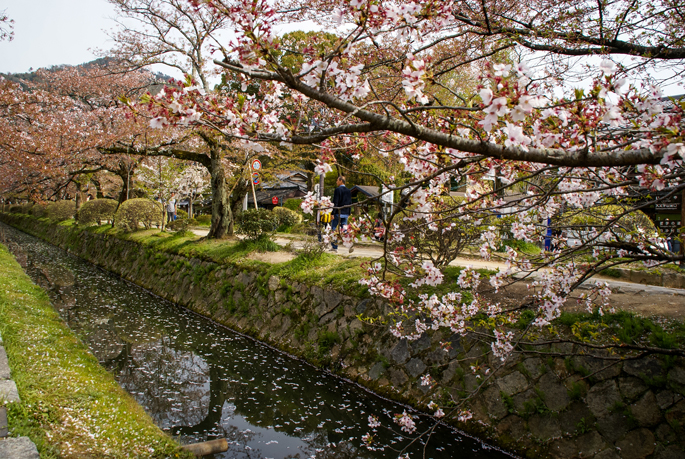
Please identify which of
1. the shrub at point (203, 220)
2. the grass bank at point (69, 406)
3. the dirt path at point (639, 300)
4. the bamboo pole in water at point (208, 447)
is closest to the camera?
the grass bank at point (69, 406)

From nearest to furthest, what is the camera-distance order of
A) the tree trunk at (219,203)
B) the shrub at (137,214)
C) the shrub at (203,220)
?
the tree trunk at (219,203) → the shrub at (137,214) → the shrub at (203,220)

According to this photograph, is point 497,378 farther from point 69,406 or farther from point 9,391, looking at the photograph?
point 9,391

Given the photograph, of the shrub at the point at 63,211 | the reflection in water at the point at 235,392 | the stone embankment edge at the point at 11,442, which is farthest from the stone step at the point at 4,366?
the shrub at the point at 63,211

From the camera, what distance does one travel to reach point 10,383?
379 centimetres

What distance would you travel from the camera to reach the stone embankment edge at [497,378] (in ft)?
12.3

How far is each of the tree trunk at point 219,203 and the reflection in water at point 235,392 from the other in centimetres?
387

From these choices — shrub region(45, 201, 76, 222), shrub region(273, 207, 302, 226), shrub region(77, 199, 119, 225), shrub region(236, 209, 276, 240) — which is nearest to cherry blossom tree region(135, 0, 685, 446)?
shrub region(236, 209, 276, 240)

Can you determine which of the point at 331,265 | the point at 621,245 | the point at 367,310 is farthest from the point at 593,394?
the point at 331,265

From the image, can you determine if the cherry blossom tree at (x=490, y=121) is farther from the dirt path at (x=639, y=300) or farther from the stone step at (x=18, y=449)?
the stone step at (x=18, y=449)

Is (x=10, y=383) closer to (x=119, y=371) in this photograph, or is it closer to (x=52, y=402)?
(x=52, y=402)

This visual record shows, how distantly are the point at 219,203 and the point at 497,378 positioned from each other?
1050 cm

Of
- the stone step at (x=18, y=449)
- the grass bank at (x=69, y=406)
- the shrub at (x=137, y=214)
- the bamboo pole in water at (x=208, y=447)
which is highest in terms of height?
the shrub at (x=137, y=214)

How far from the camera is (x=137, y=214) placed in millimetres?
16609

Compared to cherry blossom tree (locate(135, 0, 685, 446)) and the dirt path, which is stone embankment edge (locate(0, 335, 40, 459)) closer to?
cherry blossom tree (locate(135, 0, 685, 446))
